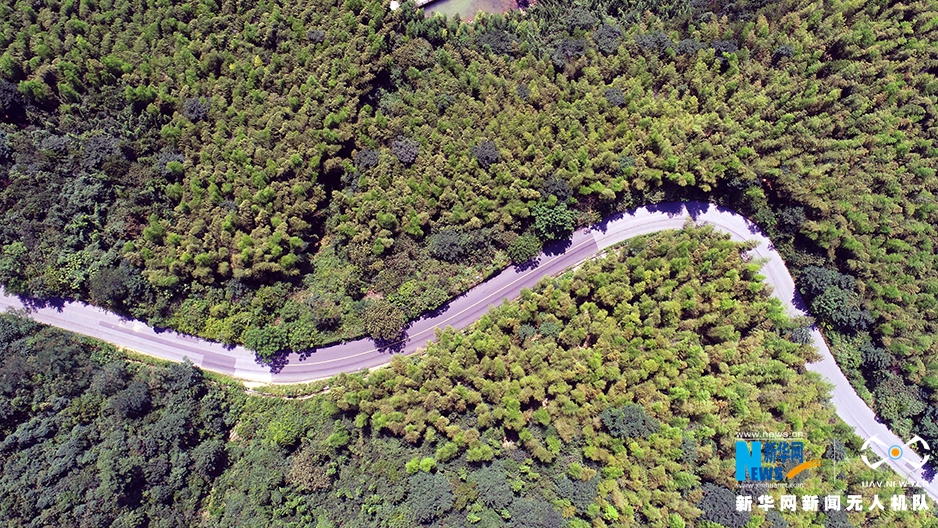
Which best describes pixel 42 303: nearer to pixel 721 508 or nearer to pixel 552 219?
pixel 552 219

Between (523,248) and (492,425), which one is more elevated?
(523,248)

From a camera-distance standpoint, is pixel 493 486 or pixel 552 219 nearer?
pixel 493 486

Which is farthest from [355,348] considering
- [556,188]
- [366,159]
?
[556,188]

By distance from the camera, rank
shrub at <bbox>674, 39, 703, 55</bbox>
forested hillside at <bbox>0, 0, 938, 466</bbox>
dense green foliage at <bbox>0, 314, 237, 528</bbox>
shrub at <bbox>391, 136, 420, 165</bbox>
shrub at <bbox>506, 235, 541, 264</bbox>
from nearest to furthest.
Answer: dense green foliage at <bbox>0, 314, 237, 528</bbox>
forested hillside at <bbox>0, 0, 938, 466</bbox>
shrub at <bbox>506, 235, 541, 264</bbox>
shrub at <bbox>391, 136, 420, 165</bbox>
shrub at <bbox>674, 39, 703, 55</bbox>

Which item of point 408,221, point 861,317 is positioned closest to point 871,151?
point 861,317

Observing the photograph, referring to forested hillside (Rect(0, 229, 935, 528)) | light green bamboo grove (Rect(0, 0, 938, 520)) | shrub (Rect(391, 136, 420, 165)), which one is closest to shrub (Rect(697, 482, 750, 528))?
forested hillside (Rect(0, 229, 935, 528))

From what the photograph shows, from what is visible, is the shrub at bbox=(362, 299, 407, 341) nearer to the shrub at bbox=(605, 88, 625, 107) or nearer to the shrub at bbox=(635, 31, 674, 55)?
the shrub at bbox=(605, 88, 625, 107)
